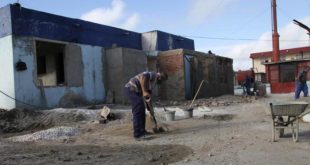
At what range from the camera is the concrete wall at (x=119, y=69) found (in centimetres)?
1931

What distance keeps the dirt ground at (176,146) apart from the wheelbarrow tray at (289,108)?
553mm

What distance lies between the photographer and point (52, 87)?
1662cm

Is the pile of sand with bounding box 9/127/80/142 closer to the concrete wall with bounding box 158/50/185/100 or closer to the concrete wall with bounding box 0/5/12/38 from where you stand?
the concrete wall with bounding box 0/5/12/38

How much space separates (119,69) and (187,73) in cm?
505

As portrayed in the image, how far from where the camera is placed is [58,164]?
6211 mm

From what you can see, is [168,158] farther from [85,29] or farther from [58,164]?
[85,29]

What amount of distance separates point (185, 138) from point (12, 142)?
4095 mm

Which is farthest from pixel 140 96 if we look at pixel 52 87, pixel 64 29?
pixel 64 29

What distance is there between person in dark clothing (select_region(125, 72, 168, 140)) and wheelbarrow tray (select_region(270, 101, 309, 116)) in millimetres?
2781

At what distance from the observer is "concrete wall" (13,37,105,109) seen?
15331 mm

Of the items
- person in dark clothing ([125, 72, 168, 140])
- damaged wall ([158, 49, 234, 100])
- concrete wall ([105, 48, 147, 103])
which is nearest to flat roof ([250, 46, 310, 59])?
damaged wall ([158, 49, 234, 100])

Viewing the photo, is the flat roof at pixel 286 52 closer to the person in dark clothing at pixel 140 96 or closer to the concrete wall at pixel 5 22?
the concrete wall at pixel 5 22

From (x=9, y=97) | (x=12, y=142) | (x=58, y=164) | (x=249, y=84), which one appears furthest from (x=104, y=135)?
(x=249, y=84)

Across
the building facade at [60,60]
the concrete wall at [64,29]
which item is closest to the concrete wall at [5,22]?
the building facade at [60,60]
